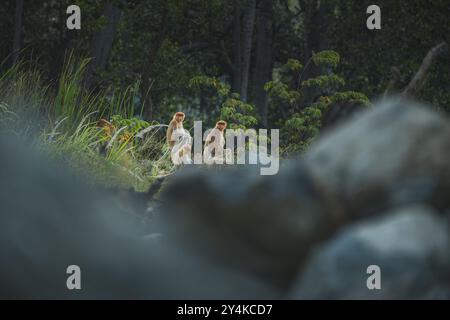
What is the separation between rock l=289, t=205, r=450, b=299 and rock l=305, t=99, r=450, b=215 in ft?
0.46

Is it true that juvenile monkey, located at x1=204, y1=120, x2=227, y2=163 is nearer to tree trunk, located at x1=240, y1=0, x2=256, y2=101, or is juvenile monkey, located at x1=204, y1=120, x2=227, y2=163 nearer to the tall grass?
the tall grass

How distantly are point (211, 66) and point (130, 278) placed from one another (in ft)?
66.4

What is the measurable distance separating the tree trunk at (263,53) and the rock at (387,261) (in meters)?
17.9

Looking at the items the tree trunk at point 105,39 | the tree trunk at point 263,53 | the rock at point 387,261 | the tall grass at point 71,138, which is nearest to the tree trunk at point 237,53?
the tree trunk at point 263,53

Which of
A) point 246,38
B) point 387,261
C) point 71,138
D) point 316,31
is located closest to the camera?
point 387,261

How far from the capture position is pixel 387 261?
3445 mm

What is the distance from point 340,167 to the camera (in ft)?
12.2

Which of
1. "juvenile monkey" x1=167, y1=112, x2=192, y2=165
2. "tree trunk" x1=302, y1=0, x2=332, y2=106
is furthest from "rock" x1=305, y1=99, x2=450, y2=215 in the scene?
"tree trunk" x1=302, y1=0, x2=332, y2=106

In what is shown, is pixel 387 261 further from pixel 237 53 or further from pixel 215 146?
pixel 237 53

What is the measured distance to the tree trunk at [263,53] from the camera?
21.7 metres

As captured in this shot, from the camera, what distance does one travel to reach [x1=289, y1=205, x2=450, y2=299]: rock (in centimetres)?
346

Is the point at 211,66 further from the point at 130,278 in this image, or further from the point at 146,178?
the point at 130,278

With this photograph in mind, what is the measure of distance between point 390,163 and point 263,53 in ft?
62.4

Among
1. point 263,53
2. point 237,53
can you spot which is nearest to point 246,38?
point 237,53
